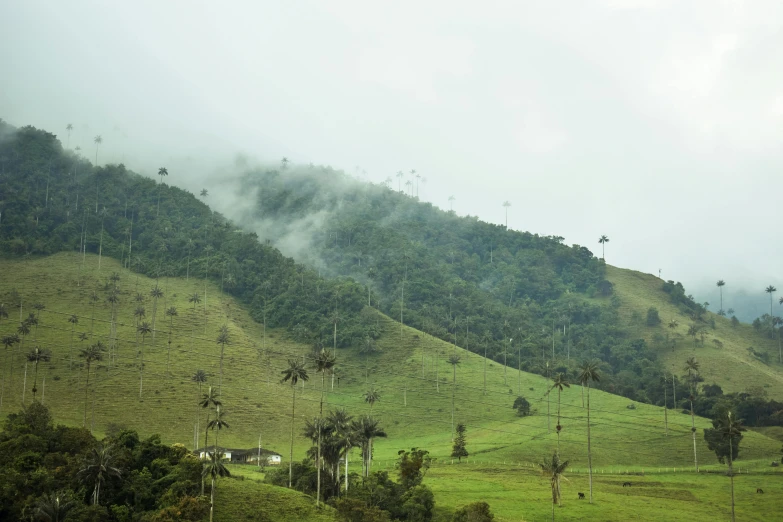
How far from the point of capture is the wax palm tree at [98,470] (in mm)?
71875

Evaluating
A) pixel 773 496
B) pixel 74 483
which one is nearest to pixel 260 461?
pixel 74 483

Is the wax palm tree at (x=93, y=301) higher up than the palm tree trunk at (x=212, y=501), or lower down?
higher up

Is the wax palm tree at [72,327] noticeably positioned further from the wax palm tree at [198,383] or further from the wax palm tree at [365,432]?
the wax palm tree at [365,432]

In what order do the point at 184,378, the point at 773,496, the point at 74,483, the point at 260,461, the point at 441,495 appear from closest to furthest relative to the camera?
1. the point at 74,483
2. the point at 441,495
3. the point at 773,496
4. the point at 260,461
5. the point at 184,378

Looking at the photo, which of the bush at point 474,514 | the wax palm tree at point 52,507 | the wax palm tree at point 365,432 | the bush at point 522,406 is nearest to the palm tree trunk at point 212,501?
the wax palm tree at point 52,507

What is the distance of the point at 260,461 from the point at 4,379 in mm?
60351

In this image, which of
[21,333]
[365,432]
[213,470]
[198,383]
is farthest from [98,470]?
[21,333]

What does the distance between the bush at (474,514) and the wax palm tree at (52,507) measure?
1635 inches

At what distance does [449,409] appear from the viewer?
161 meters

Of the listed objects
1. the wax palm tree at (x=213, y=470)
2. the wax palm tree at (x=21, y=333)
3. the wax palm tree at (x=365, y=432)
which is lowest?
the wax palm tree at (x=213, y=470)

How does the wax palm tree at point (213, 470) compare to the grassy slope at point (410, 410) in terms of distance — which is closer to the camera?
the wax palm tree at point (213, 470)

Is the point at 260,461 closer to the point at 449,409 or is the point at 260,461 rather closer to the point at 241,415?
the point at 241,415

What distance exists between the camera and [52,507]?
65.7 metres

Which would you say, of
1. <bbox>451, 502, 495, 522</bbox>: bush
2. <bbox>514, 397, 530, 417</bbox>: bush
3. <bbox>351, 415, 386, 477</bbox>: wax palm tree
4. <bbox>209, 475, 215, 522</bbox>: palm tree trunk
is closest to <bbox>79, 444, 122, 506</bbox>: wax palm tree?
<bbox>209, 475, 215, 522</bbox>: palm tree trunk
